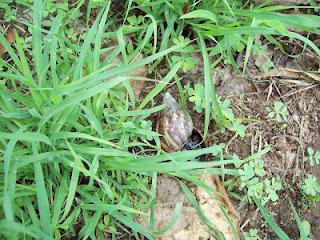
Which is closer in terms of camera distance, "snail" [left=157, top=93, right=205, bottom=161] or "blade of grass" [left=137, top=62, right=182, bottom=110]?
"blade of grass" [left=137, top=62, right=182, bottom=110]

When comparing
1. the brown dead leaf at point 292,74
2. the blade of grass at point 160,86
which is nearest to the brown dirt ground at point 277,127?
the brown dead leaf at point 292,74

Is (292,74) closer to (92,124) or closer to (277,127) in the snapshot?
(277,127)

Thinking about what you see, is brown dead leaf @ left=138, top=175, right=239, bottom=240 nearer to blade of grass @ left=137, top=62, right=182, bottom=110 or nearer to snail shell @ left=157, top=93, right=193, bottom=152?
snail shell @ left=157, top=93, right=193, bottom=152

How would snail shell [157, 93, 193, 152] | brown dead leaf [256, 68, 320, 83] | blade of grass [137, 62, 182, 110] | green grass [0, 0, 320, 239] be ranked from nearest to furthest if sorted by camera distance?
1. green grass [0, 0, 320, 239]
2. blade of grass [137, 62, 182, 110]
3. snail shell [157, 93, 193, 152]
4. brown dead leaf [256, 68, 320, 83]

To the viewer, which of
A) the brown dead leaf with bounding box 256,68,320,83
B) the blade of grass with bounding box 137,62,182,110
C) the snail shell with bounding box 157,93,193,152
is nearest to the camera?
the blade of grass with bounding box 137,62,182,110

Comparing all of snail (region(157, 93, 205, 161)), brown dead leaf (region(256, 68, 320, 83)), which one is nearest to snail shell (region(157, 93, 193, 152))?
snail (region(157, 93, 205, 161))

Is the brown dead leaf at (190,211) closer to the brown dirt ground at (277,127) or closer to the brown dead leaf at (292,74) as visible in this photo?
the brown dirt ground at (277,127)

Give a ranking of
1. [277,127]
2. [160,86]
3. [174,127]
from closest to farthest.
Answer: [160,86] < [174,127] < [277,127]

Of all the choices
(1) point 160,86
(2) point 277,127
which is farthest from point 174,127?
(2) point 277,127
